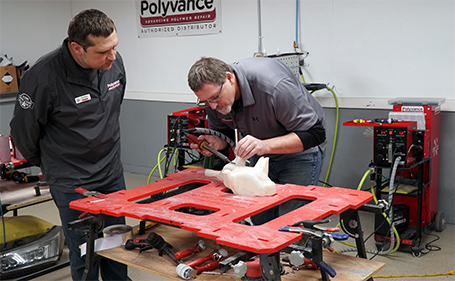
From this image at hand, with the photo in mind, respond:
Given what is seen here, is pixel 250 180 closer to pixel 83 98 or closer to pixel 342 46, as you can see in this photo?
pixel 83 98

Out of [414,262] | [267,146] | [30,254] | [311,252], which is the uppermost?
[267,146]

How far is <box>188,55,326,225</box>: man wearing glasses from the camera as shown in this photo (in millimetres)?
1728

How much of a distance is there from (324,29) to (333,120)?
29.1 inches

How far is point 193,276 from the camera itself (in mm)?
1474

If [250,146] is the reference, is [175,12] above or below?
above

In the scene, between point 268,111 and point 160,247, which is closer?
point 160,247

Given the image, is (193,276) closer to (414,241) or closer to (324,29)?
(414,241)

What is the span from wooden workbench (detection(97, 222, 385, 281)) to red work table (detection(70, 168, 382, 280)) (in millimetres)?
137

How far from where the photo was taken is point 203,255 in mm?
1647

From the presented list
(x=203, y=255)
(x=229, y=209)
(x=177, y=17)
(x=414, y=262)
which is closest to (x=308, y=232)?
(x=229, y=209)

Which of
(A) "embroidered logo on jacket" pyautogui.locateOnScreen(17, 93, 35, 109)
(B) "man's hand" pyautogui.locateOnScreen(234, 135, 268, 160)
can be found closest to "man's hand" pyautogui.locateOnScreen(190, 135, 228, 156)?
(B) "man's hand" pyautogui.locateOnScreen(234, 135, 268, 160)

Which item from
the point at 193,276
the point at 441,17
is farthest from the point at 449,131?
the point at 193,276

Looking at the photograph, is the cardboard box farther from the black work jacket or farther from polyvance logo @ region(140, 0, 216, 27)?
the black work jacket

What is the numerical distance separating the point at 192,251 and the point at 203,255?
0.04 metres
